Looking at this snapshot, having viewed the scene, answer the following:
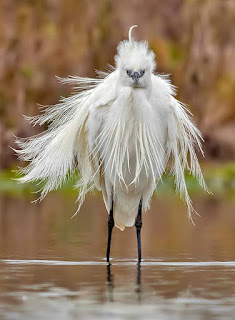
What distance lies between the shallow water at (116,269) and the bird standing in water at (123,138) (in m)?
0.48

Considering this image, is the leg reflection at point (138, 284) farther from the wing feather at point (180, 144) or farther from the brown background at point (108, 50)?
the brown background at point (108, 50)

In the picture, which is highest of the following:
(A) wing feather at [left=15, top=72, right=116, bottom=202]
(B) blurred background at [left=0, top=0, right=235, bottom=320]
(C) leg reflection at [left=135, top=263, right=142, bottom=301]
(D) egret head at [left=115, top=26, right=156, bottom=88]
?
(B) blurred background at [left=0, top=0, right=235, bottom=320]

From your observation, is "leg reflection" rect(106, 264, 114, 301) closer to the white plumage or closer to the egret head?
the white plumage

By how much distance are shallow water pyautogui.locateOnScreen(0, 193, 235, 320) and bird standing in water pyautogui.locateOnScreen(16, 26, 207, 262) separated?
48cm

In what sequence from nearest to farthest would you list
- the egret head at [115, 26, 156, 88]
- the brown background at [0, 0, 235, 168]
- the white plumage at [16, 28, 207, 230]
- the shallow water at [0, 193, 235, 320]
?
the shallow water at [0, 193, 235, 320], the egret head at [115, 26, 156, 88], the white plumage at [16, 28, 207, 230], the brown background at [0, 0, 235, 168]

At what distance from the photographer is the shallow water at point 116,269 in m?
5.80

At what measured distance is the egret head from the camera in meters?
8.12

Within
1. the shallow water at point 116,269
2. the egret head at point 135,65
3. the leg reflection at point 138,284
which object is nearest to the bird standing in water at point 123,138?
the egret head at point 135,65

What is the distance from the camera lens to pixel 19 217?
13.1 metres

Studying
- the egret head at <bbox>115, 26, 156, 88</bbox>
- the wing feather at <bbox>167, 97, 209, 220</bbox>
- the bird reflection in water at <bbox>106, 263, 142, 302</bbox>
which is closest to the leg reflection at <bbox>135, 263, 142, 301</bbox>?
the bird reflection in water at <bbox>106, 263, 142, 302</bbox>

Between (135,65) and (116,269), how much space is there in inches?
61.7

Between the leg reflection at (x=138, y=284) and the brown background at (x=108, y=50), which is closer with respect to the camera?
the leg reflection at (x=138, y=284)

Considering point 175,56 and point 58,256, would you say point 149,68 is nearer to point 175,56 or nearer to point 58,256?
point 58,256

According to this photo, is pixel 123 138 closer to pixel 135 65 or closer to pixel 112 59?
pixel 135 65
